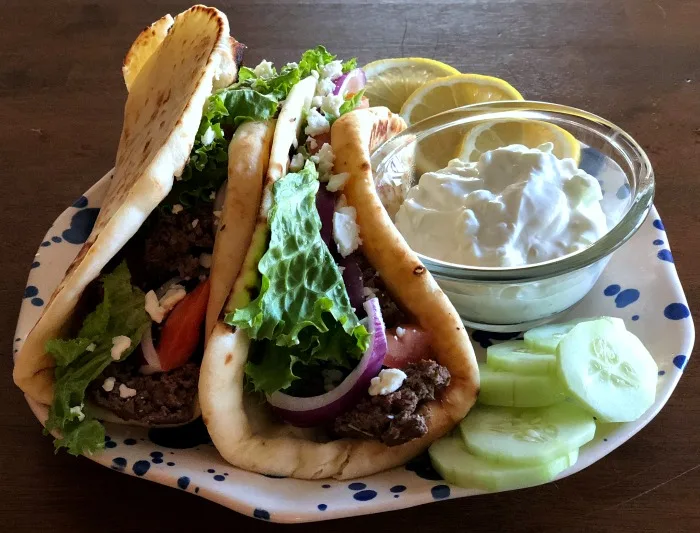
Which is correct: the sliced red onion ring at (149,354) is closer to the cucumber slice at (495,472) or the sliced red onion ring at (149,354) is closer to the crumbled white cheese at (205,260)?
the crumbled white cheese at (205,260)

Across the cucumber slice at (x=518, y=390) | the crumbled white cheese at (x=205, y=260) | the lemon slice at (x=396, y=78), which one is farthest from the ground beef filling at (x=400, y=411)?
the lemon slice at (x=396, y=78)

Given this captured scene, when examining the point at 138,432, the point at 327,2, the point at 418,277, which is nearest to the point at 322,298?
the point at 418,277

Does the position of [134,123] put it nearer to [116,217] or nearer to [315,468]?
[116,217]

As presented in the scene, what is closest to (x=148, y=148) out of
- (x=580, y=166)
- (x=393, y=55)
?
(x=580, y=166)

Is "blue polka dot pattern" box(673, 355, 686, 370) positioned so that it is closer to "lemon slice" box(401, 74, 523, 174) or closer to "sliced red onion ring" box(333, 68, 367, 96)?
"lemon slice" box(401, 74, 523, 174)

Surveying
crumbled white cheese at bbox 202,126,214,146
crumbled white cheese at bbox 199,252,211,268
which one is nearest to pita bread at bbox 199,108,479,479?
Result: crumbled white cheese at bbox 199,252,211,268

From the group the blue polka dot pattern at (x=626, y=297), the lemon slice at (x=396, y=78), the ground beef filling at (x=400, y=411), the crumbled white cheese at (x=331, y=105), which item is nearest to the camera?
the ground beef filling at (x=400, y=411)
